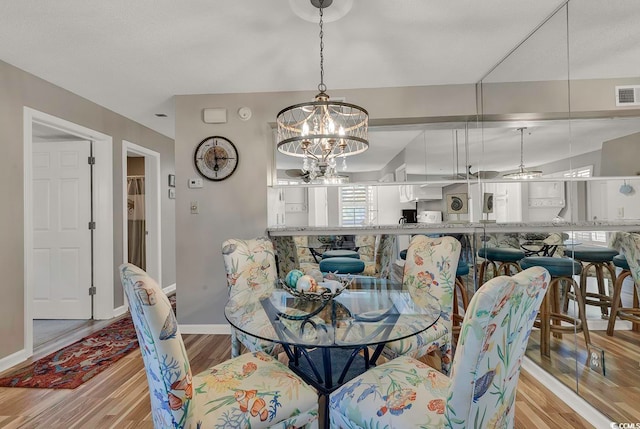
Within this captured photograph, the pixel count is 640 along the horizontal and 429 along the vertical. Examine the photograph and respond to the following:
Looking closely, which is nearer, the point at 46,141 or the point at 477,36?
the point at 477,36

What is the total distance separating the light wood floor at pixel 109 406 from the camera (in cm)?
187

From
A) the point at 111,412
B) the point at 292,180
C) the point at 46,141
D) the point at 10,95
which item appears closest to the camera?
the point at 111,412

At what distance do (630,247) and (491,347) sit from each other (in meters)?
1.39

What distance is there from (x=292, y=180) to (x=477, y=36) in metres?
2.07

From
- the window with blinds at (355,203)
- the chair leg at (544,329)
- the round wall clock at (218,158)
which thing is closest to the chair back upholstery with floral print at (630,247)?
the chair leg at (544,329)

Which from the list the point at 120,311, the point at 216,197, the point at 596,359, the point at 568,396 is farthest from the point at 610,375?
the point at 120,311

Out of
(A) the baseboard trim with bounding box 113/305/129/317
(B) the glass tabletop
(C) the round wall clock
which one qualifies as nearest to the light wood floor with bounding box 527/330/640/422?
(B) the glass tabletop

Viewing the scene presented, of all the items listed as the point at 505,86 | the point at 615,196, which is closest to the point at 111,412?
the point at 615,196

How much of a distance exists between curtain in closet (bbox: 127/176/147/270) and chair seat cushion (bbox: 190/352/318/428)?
173 inches

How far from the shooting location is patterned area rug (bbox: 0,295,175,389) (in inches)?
93.3

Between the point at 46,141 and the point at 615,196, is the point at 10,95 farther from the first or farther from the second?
the point at 615,196

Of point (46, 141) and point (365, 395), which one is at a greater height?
point (46, 141)

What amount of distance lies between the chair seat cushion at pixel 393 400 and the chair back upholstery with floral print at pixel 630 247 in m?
1.26

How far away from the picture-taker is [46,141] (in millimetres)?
4027
